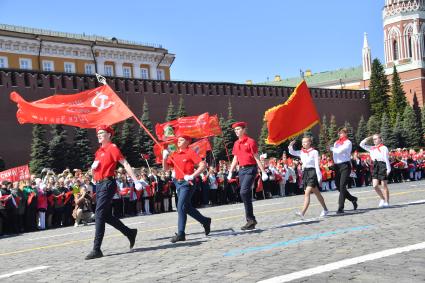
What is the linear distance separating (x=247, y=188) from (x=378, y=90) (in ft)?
245

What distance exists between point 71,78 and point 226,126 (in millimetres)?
13830

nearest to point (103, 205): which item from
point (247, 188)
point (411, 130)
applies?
point (247, 188)

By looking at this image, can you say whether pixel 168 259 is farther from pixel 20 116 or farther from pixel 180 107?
pixel 180 107

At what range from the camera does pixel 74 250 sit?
10062mm

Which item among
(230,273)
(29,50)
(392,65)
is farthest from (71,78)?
(392,65)

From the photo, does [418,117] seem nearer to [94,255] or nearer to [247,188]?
[247,188]

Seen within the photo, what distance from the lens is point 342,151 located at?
42.1ft

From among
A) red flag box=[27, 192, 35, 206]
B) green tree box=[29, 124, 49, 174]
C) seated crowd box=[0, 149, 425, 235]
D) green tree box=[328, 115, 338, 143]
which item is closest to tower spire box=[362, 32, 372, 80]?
green tree box=[328, 115, 338, 143]

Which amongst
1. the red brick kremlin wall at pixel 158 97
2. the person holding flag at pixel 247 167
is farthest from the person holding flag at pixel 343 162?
the red brick kremlin wall at pixel 158 97

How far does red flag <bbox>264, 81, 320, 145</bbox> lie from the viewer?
46.1ft

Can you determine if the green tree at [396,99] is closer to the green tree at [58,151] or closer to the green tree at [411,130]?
the green tree at [411,130]

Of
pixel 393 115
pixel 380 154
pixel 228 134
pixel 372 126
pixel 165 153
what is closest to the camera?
pixel 165 153

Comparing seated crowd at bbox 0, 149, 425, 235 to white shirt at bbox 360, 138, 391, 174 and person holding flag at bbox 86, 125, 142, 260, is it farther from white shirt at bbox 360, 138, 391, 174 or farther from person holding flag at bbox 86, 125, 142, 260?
person holding flag at bbox 86, 125, 142, 260

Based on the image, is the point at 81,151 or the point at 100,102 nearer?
the point at 100,102
